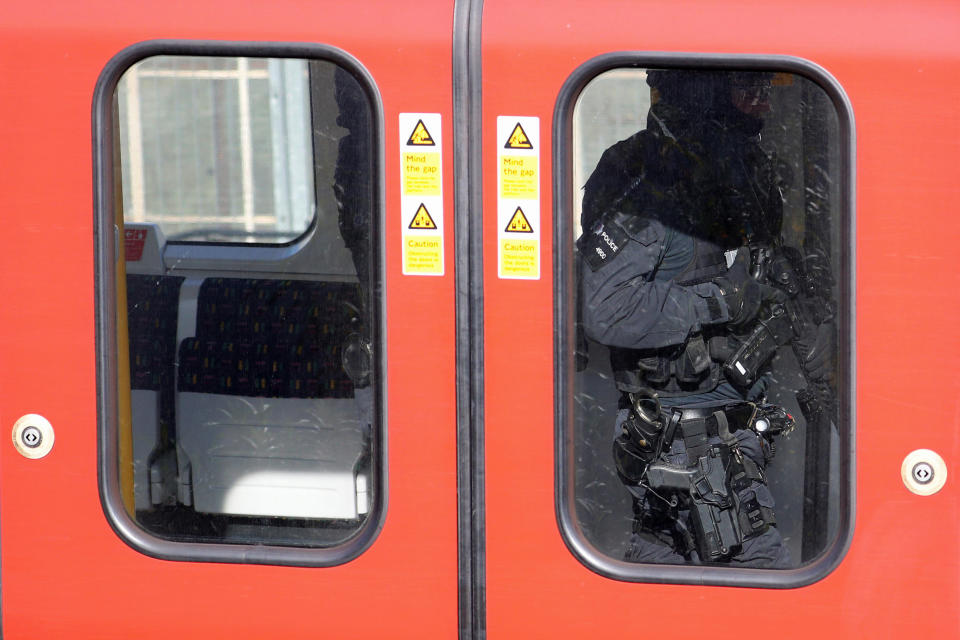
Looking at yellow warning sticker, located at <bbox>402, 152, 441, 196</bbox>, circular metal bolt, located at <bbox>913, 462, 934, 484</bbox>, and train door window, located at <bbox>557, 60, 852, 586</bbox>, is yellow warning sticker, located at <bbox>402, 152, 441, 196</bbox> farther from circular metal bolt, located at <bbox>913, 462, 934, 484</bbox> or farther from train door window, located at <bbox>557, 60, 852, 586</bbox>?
circular metal bolt, located at <bbox>913, 462, 934, 484</bbox>

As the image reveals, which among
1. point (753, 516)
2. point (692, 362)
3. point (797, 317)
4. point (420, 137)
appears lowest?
point (753, 516)

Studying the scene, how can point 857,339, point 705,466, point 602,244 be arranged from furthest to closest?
point 705,466 < point 602,244 < point 857,339

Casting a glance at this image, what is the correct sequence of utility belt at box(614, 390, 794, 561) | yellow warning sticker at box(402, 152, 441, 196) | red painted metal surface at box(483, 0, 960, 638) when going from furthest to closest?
utility belt at box(614, 390, 794, 561) < yellow warning sticker at box(402, 152, 441, 196) < red painted metal surface at box(483, 0, 960, 638)

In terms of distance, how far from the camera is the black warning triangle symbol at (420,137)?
7.02 ft

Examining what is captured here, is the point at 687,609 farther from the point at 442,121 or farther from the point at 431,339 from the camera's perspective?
the point at 442,121

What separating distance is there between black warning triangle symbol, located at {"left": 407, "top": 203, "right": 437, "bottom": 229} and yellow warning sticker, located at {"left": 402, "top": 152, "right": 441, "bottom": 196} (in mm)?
34

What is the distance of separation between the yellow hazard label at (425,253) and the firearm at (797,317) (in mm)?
665

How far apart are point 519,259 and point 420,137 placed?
1.07 ft

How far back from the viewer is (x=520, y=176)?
2.13 m

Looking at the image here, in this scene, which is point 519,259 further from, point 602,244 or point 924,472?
point 924,472

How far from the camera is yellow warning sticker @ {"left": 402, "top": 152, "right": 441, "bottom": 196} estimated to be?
215 cm

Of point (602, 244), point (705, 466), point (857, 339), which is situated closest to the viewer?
point (857, 339)

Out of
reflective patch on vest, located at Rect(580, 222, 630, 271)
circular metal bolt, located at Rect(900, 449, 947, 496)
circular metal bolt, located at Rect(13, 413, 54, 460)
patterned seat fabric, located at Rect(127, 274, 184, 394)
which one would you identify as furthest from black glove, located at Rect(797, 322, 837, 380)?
circular metal bolt, located at Rect(13, 413, 54, 460)

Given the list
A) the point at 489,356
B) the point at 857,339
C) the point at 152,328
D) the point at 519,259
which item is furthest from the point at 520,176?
the point at 152,328
